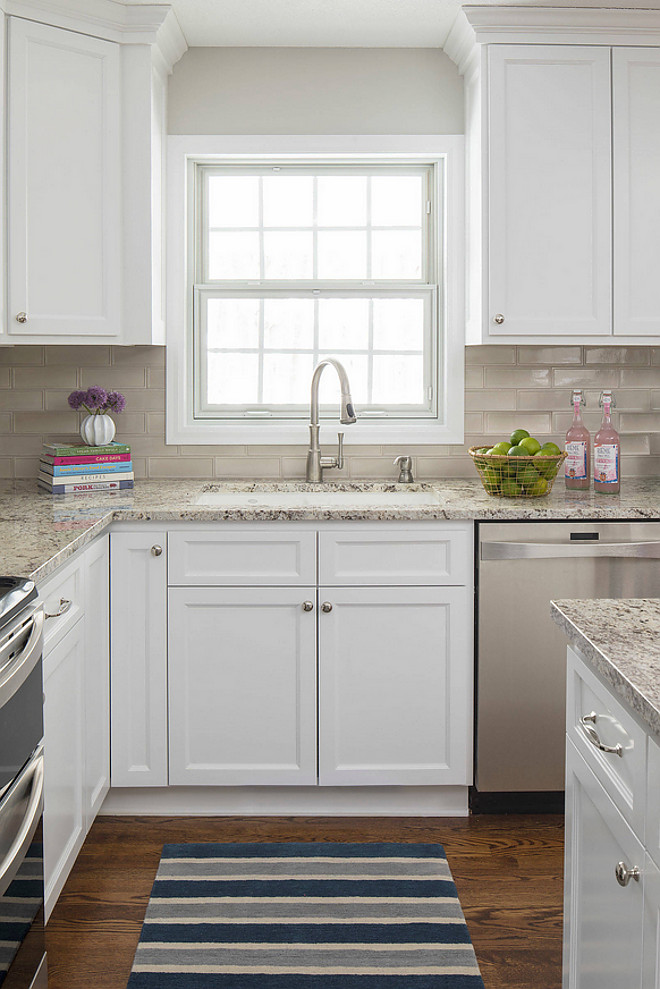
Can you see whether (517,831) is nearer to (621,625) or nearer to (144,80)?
(621,625)

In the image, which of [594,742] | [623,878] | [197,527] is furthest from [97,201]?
[623,878]

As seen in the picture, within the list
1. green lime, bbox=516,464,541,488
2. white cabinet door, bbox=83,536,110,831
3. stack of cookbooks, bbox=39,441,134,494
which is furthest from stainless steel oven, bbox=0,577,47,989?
green lime, bbox=516,464,541,488

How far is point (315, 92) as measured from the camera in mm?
3193

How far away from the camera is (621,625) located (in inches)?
53.9

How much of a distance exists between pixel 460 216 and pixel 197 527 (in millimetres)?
1543

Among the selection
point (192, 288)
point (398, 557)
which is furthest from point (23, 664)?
point (192, 288)

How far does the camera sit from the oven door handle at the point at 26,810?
4.58 ft

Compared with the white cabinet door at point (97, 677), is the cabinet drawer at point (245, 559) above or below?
above

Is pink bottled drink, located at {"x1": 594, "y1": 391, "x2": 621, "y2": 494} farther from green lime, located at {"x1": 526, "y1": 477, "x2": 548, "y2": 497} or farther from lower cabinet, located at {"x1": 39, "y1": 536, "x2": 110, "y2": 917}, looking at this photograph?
lower cabinet, located at {"x1": 39, "y1": 536, "x2": 110, "y2": 917}

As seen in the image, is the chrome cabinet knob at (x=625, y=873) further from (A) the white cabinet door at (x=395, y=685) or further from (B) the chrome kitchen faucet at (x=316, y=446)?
(B) the chrome kitchen faucet at (x=316, y=446)

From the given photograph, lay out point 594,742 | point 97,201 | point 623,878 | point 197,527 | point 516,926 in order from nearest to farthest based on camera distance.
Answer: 1. point 623,878
2. point 594,742
3. point 516,926
4. point 197,527
5. point 97,201

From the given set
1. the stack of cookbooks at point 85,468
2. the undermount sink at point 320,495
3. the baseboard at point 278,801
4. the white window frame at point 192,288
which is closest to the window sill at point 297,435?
the white window frame at point 192,288

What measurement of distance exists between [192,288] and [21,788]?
2226 millimetres

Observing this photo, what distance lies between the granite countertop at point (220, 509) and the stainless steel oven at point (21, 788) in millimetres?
404
